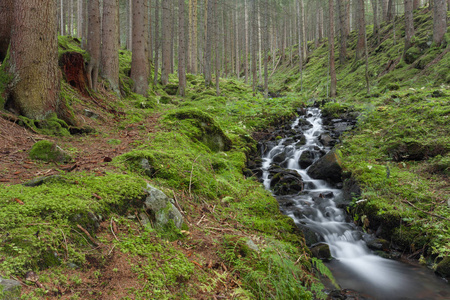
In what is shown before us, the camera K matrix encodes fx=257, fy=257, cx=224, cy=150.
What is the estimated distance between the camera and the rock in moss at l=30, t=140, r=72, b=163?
358 centimetres

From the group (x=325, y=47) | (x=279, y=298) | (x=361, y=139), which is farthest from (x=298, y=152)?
(x=325, y=47)

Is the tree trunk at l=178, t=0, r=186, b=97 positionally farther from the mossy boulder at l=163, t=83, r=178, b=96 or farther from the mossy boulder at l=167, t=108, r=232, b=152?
the mossy boulder at l=167, t=108, r=232, b=152

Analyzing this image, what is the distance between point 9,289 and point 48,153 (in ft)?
8.52

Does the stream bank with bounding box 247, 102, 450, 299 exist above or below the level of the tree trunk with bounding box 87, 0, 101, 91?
below

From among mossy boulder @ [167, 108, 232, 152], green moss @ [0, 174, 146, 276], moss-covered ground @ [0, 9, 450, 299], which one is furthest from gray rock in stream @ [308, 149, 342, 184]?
green moss @ [0, 174, 146, 276]

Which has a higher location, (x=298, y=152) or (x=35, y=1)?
(x=35, y=1)

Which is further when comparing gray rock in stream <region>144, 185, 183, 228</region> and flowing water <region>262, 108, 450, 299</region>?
flowing water <region>262, 108, 450, 299</region>

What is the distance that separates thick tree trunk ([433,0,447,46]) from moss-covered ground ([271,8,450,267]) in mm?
333

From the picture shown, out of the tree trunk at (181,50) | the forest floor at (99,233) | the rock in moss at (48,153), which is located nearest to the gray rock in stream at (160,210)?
the forest floor at (99,233)

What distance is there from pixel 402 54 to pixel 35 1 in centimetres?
1837

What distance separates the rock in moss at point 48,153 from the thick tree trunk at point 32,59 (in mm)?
1445

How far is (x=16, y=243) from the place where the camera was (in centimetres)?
181

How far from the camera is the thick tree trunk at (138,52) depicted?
36.3 ft

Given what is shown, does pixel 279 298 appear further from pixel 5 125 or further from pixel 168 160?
pixel 5 125
